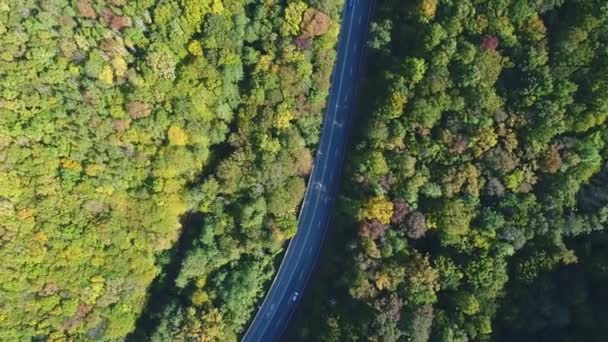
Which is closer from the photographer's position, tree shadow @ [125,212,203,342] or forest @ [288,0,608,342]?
forest @ [288,0,608,342]

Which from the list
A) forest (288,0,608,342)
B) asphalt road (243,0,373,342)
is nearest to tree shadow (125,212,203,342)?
asphalt road (243,0,373,342)

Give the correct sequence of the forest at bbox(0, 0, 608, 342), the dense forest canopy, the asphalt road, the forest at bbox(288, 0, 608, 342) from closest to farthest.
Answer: the forest at bbox(288, 0, 608, 342), the forest at bbox(0, 0, 608, 342), the dense forest canopy, the asphalt road

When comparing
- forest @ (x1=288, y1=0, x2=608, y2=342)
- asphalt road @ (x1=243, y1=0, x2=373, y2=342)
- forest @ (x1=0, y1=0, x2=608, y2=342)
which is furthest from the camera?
asphalt road @ (x1=243, y1=0, x2=373, y2=342)

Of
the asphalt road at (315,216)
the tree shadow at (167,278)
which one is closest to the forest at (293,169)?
the tree shadow at (167,278)

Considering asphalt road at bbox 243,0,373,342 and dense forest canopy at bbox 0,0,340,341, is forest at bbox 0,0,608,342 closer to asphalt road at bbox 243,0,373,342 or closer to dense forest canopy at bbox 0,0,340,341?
dense forest canopy at bbox 0,0,340,341

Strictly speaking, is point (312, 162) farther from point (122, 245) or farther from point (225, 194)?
point (122, 245)
